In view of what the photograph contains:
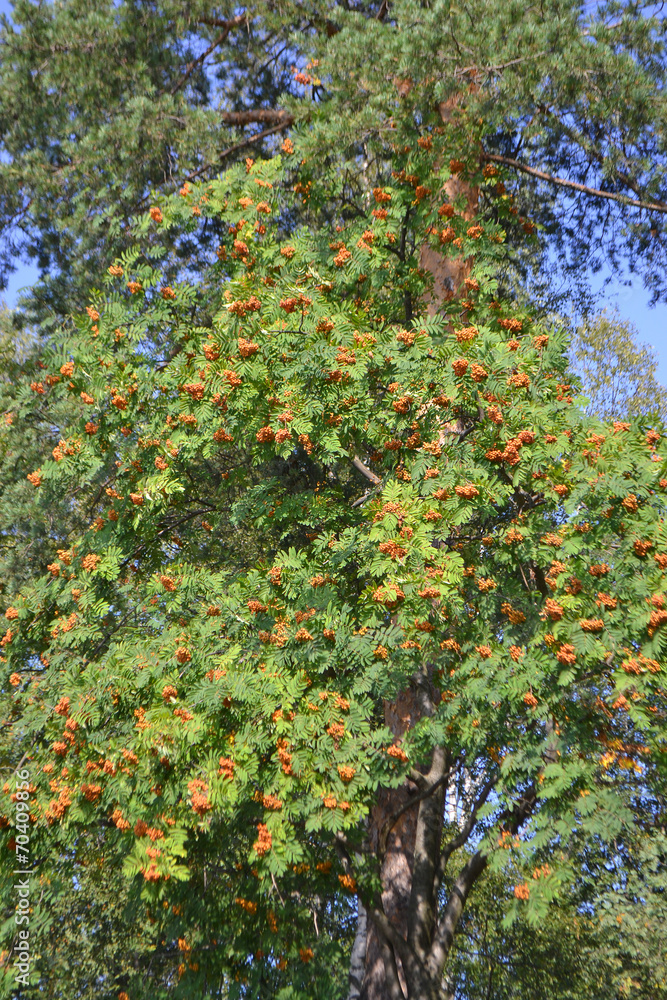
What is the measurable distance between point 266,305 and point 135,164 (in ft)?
12.1

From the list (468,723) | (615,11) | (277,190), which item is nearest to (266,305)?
(277,190)

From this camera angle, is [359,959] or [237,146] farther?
[237,146]

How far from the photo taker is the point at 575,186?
31.7ft

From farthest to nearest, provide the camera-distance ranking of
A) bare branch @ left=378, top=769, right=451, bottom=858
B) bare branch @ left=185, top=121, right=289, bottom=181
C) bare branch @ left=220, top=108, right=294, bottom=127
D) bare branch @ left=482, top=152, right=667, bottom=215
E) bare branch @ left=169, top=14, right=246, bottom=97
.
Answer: bare branch @ left=220, top=108, right=294, bottom=127
bare branch @ left=169, top=14, right=246, bottom=97
bare branch @ left=185, top=121, right=289, bottom=181
bare branch @ left=482, top=152, right=667, bottom=215
bare branch @ left=378, top=769, right=451, bottom=858

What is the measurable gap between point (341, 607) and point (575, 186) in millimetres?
5892

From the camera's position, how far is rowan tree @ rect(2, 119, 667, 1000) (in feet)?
18.7

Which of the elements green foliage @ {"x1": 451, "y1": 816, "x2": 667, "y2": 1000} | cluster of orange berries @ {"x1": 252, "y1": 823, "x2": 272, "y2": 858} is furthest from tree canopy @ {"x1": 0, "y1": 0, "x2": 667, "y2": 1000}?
green foliage @ {"x1": 451, "y1": 816, "x2": 667, "y2": 1000}

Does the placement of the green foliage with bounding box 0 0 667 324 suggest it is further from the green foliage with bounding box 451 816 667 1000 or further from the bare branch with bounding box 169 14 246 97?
the green foliage with bounding box 451 816 667 1000

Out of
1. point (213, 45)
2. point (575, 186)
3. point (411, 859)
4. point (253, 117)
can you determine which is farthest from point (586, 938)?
point (213, 45)

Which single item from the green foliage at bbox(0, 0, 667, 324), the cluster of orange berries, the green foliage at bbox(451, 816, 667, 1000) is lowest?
the cluster of orange berries

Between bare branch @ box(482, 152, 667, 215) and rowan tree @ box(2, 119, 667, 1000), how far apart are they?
64cm

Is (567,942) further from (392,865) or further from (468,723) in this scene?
(468,723)

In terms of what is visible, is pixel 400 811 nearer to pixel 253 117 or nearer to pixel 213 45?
pixel 253 117

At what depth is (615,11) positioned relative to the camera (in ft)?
27.6
